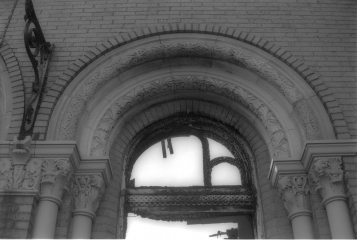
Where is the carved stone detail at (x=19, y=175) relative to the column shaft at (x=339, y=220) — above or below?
above

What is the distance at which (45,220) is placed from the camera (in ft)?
15.9

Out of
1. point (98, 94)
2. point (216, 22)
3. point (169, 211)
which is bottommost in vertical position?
point (169, 211)

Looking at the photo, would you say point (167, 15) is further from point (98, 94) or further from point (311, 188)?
point (311, 188)

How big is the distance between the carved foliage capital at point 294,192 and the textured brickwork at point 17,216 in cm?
283

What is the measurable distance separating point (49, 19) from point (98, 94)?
1554 mm

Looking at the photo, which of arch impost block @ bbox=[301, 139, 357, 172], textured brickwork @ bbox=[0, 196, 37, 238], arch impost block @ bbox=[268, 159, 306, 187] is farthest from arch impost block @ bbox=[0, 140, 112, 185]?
arch impost block @ bbox=[301, 139, 357, 172]

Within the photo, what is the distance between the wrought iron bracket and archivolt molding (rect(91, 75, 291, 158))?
816 mm

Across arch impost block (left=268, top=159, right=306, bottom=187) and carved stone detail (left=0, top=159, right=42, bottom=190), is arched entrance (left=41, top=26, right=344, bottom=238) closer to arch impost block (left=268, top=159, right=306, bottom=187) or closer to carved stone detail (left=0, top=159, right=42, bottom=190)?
arch impost block (left=268, top=159, right=306, bottom=187)

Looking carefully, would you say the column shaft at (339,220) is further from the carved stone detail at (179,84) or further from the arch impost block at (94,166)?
the arch impost block at (94,166)

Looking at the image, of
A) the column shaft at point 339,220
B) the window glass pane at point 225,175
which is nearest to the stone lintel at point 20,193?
the window glass pane at point 225,175

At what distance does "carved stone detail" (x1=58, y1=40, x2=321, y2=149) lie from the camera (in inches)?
222

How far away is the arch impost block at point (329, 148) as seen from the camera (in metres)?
5.21

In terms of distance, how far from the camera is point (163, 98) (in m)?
6.62

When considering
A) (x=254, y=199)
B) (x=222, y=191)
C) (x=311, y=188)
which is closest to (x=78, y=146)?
(x=222, y=191)
